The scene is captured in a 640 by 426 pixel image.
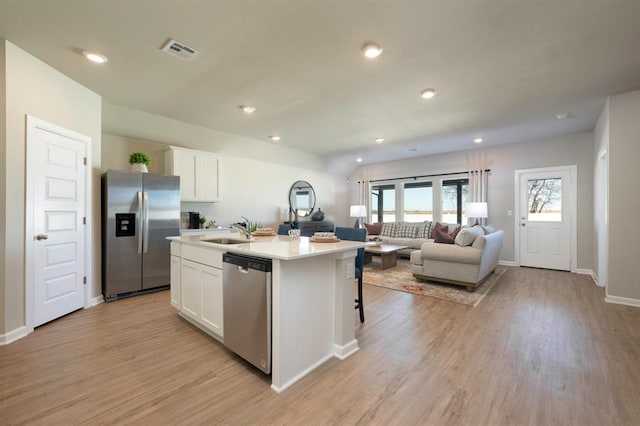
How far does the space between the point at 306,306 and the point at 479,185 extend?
582 centimetres

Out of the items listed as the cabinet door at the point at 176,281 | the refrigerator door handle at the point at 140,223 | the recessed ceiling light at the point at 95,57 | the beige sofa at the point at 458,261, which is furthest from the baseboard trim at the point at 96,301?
the beige sofa at the point at 458,261

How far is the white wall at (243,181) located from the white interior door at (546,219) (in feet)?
15.3

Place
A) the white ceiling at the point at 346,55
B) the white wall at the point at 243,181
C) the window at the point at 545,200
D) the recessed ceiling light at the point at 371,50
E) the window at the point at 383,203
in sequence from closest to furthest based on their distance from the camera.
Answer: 1. the white ceiling at the point at 346,55
2. the recessed ceiling light at the point at 371,50
3. the white wall at the point at 243,181
4. the window at the point at 545,200
5. the window at the point at 383,203

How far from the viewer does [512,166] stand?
5949 mm

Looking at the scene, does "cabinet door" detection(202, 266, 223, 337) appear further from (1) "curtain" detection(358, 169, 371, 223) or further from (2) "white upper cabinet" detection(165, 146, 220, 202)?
(1) "curtain" detection(358, 169, 371, 223)

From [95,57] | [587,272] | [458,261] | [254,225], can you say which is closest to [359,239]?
[458,261]

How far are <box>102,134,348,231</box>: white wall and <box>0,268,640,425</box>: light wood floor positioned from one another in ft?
7.69

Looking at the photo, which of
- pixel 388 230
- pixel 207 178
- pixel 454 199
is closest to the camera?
pixel 207 178

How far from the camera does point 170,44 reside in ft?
8.04

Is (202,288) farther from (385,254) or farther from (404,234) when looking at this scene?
(404,234)

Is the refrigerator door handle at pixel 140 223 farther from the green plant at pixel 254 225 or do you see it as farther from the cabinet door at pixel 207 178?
the green plant at pixel 254 225

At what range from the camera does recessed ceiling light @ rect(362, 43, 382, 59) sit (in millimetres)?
2434

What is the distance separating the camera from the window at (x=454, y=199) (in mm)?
6723

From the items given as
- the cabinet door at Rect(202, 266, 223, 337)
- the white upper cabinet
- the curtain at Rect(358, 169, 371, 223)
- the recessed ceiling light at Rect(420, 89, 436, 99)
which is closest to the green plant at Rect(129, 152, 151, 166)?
the white upper cabinet
